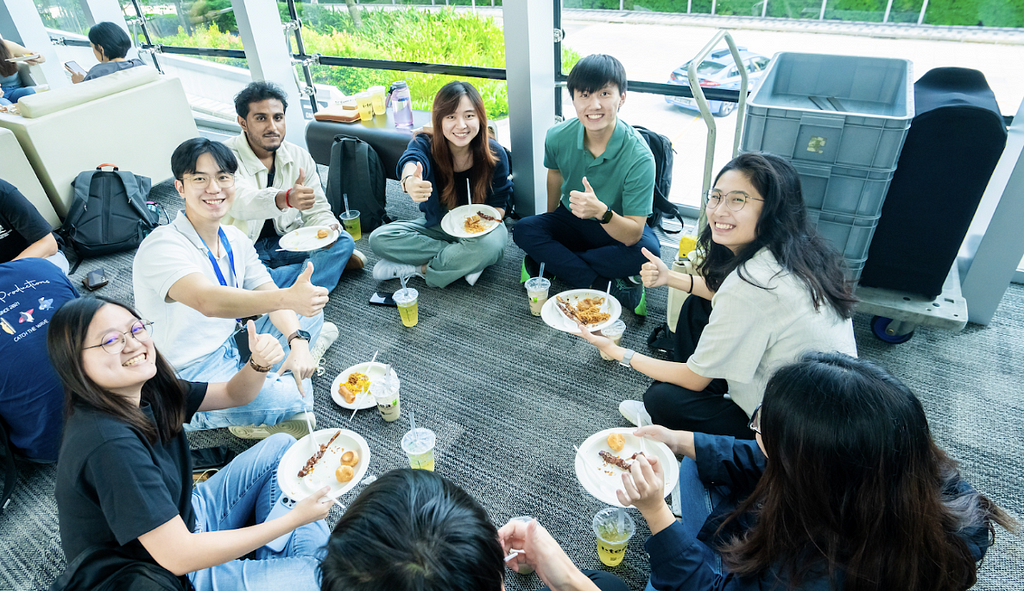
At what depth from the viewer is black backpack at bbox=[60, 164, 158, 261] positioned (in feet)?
11.7

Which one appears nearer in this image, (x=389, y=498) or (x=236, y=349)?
(x=389, y=498)

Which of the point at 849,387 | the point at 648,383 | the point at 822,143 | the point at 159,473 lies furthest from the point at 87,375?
the point at 822,143

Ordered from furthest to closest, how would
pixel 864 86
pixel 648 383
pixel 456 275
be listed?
1. pixel 456 275
2. pixel 864 86
3. pixel 648 383

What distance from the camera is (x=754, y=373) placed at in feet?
5.75

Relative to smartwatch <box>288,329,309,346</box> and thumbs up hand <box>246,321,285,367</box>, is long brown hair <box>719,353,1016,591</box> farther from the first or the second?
smartwatch <box>288,329,309,346</box>

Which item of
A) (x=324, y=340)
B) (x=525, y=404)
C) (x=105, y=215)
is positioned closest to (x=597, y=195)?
(x=525, y=404)

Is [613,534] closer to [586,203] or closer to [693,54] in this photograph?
[586,203]

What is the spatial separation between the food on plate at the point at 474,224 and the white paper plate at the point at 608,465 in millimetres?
1476

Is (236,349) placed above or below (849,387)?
below

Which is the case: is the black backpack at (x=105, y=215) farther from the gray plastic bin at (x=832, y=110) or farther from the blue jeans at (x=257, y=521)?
the gray plastic bin at (x=832, y=110)

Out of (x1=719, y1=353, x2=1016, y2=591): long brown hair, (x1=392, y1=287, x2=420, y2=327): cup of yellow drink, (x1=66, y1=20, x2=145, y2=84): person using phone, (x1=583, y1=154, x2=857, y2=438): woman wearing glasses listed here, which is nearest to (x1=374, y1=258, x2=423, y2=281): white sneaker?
(x1=392, y1=287, x2=420, y2=327): cup of yellow drink

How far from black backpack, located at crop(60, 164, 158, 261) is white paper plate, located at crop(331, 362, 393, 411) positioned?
7.05ft

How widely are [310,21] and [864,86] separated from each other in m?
3.84

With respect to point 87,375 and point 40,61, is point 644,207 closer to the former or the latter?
point 87,375
